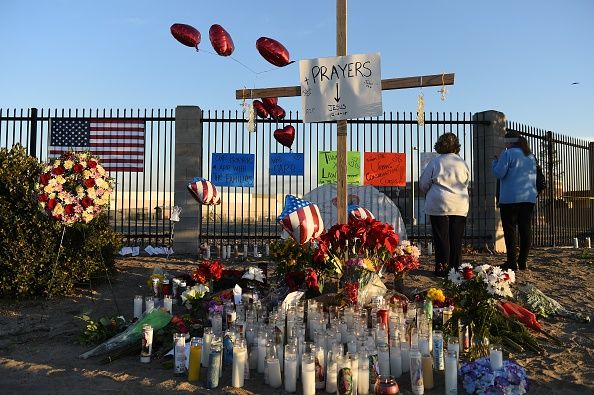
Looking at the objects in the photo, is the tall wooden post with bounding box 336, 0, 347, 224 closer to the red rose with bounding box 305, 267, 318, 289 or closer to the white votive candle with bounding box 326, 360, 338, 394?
the red rose with bounding box 305, 267, 318, 289

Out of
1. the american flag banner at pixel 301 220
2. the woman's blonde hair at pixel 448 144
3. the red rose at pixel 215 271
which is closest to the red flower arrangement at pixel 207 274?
the red rose at pixel 215 271

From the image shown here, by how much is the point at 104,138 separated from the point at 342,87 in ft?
20.8

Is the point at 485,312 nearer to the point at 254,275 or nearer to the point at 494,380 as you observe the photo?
the point at 494,380

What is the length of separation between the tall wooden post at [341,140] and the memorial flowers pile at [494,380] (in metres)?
2.40

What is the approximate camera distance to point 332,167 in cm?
1011

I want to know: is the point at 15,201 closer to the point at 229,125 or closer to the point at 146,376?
the point at 146,376

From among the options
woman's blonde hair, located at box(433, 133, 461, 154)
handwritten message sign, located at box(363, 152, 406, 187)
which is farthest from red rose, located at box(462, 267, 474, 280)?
handwritten message sign, located at box(363, 152, 406, 187)

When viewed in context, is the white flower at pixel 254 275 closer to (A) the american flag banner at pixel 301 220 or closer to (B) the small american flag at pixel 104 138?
(A) the american flag banner at pixel 301 220

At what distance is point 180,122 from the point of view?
935 cm

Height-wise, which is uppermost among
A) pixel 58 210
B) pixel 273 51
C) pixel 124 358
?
pixel 273 51

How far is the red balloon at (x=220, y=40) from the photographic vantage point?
6820 millimetres

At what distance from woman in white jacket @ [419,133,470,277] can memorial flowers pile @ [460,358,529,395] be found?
9.60 feet

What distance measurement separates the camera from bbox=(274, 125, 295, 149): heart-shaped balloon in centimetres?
897

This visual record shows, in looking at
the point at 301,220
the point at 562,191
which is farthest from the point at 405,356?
the point at 562,191
